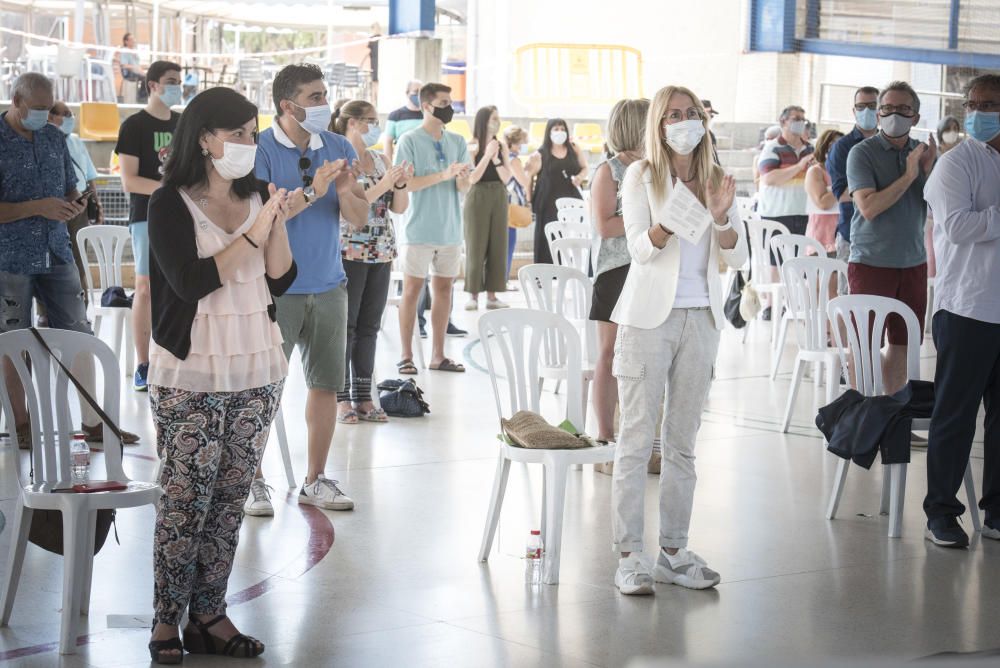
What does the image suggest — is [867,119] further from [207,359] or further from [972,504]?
[207,359]

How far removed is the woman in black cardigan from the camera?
148 inches


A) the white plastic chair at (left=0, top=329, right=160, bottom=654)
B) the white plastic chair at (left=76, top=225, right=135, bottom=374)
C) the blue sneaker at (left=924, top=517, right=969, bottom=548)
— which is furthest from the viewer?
the white plastic chair at (left=76, top=225, right=135, bottom=374)

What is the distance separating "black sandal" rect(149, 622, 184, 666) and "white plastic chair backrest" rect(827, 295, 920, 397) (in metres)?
3.15

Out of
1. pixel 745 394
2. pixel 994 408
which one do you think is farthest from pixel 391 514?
pixel 745 394

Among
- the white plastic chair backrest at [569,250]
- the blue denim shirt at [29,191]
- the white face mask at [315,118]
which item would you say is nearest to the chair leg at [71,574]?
the white face mask at [315,118]

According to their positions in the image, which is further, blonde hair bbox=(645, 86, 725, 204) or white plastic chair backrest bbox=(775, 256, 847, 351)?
white plastic chair backrest bbox=(775, 256, 847, 351)

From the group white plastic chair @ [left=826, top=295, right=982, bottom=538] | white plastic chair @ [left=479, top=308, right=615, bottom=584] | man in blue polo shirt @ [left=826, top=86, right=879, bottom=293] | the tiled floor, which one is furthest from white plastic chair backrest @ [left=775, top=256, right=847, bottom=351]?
white plastic chair @ [left=479, top=308, right=615, bottom=584]

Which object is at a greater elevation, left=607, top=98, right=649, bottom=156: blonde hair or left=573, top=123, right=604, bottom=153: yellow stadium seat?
left=573, top=123, right=604, bottom=153: yellow stadium seat

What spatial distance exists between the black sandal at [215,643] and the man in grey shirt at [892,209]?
3781 mm

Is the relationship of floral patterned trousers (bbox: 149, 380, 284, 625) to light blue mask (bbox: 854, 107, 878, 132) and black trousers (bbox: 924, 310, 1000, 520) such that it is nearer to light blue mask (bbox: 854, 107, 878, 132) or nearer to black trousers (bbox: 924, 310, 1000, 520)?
black trousers (bbox: 924, 310, 1000, 520)

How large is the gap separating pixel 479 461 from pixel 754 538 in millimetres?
1684

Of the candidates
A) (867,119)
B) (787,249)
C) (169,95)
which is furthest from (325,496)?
(787,249)

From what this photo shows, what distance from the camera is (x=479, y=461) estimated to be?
261 inches

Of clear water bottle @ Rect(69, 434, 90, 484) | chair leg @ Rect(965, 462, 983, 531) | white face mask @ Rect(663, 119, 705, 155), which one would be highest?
white face mask @ Rect(663, 119, 705, 155)
